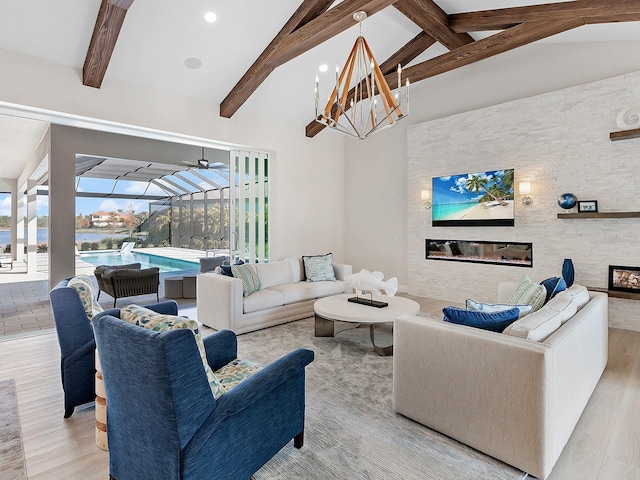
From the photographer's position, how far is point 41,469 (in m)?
1.92

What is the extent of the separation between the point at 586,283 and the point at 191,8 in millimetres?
5763

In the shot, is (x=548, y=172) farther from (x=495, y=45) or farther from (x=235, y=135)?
(x=235, y=135)

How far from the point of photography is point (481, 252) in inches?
222

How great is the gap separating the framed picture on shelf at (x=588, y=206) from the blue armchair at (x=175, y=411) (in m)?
4.56

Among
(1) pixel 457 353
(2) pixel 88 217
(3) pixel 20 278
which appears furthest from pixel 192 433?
(2) pixel 88 217

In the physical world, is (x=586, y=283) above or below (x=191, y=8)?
below

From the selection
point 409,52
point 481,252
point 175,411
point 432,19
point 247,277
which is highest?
point 409,52

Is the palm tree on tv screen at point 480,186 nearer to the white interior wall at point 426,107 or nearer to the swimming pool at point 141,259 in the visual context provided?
the white interior wall at point 426,107

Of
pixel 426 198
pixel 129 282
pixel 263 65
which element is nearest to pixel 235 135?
pixel 263 65

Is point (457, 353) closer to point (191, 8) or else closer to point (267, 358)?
point (267, 358)

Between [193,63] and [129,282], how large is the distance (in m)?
3.38

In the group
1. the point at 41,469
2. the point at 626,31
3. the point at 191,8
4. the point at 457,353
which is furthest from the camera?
the point at 626,31

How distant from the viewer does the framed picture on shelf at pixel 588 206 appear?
14.7 ft

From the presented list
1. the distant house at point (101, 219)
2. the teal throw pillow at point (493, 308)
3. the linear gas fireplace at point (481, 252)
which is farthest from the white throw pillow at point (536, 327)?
the distant house at point (101, 219)
